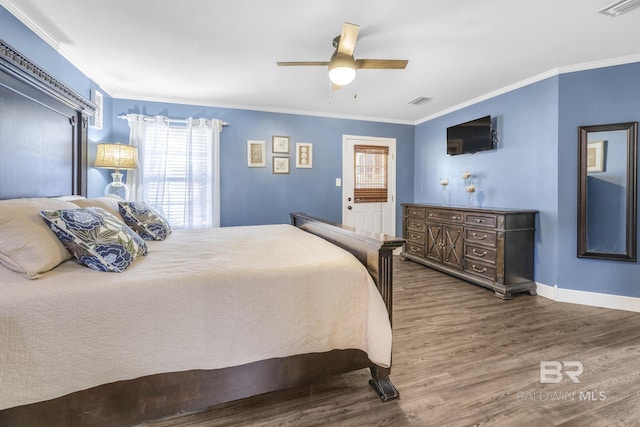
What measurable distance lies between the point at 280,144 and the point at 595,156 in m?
3.77

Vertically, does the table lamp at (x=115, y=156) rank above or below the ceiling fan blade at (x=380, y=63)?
below

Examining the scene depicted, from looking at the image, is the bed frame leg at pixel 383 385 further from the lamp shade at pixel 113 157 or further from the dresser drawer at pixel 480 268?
the lamp shade at pixel 113 157

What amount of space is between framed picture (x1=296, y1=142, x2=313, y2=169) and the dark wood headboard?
2607mm

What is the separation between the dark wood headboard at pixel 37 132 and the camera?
187cm

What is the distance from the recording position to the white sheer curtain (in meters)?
3.87

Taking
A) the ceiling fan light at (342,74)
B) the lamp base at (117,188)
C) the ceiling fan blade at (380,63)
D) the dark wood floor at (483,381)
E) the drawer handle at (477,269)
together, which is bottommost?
the dark wood floor at (483,381)

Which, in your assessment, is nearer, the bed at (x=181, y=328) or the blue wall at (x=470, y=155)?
the bed at (x=181, y=328)

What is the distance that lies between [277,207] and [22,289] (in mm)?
3470

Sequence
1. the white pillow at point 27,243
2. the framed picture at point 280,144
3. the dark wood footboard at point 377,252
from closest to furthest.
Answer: the white pillow at point 27,243, the dark wood footboard at point 377,252, the framed picture at point 280,144

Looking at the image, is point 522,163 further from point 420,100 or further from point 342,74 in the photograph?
point 342,74

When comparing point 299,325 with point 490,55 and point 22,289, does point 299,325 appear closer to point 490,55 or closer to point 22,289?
point 22,289

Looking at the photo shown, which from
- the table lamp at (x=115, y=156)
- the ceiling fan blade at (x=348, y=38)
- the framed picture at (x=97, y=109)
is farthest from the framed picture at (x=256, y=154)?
the ceiling fan blade at (x=348, y=38)

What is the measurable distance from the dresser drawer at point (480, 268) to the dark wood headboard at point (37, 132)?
421 cm

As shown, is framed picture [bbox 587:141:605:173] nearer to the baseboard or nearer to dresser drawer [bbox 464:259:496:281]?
the baseboard
